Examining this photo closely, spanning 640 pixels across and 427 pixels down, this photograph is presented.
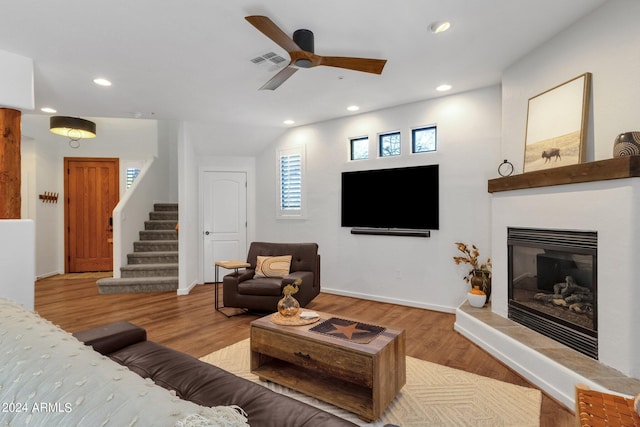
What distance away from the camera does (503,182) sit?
3.25 metres

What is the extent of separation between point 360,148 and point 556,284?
3218 millimetres

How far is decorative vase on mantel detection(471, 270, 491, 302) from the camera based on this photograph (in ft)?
12.3

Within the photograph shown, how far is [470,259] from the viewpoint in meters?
4.05

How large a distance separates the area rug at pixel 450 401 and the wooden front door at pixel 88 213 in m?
6.01

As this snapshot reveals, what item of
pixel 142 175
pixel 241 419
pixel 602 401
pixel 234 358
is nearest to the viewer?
pixel 241 419

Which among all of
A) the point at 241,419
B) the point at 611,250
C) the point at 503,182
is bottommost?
the point at 241,419

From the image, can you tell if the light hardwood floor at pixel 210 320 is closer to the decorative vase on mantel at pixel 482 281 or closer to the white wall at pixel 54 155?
the decorative vase on mantel at pixel 482 281

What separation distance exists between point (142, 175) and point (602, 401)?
301 inches

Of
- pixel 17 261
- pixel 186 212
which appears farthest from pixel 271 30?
pixel 186 212

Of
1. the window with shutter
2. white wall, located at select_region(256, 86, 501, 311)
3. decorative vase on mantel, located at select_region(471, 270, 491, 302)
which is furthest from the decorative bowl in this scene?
the window with shutter

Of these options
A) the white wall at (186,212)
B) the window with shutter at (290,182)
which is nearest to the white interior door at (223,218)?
the white wall at (186,212)

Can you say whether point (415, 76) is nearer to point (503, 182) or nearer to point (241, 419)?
point (503, 182)

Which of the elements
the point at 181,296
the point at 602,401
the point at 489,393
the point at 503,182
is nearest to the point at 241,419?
the point at 602,401

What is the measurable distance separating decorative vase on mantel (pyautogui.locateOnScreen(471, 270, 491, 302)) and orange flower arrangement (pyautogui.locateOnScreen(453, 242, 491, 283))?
0.08 meters
